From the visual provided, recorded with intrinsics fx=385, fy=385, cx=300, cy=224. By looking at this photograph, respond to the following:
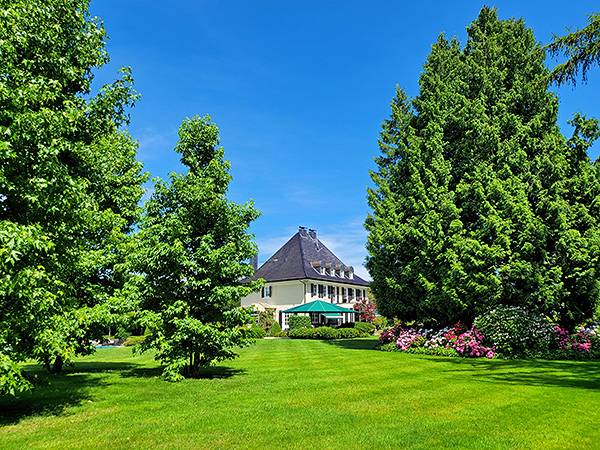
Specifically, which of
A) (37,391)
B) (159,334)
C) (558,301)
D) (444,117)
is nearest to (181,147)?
(159,334)

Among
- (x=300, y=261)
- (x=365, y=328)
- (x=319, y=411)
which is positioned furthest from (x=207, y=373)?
(x=300, y=261)

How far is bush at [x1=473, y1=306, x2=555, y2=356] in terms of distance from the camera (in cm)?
1659

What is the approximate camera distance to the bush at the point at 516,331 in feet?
54.4

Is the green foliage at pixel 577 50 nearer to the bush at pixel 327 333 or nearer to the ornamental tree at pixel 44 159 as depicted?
the ornamental tree at pixel 44 159

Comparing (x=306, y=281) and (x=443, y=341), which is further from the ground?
(x=306, y=281)

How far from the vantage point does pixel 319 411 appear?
25.0 feet

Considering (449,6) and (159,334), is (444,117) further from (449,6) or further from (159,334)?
(159,334)

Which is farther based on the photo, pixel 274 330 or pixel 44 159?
pixel 274 330

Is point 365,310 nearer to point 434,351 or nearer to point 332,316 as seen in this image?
point 332,316

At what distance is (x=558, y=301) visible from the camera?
1736cm

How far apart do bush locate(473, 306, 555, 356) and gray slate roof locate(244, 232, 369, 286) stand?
86.1 feet

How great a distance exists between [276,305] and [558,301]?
1238 inches

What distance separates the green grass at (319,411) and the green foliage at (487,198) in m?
5.61

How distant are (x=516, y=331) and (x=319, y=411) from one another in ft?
41.5
